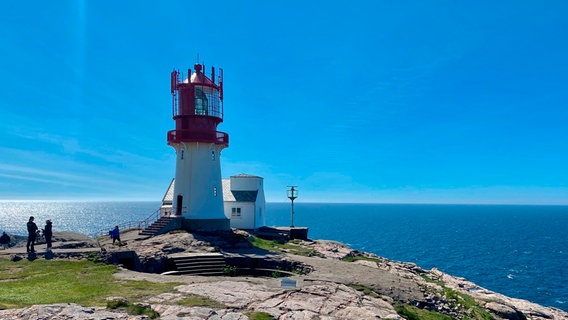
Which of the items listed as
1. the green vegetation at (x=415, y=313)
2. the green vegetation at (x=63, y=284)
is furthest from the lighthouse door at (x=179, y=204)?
the green vegetation at (x=415, y=313)

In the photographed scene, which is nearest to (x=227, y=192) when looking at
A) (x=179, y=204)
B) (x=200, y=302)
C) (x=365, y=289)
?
(x=179, y=204)

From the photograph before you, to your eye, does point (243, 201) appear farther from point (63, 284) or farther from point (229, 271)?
point (63, 284)

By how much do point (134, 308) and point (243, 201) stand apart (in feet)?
100

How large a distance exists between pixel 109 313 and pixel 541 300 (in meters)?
40.5

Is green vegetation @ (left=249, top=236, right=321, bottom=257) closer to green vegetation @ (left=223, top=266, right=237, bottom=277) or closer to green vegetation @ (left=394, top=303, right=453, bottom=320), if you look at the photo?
green vegetation @ (left=223, top=266, right=237, bottom=277)

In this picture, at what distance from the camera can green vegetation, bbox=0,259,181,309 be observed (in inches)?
555

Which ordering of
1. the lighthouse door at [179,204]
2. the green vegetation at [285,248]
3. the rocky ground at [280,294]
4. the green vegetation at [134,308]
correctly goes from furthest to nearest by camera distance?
the lighthouse door at [179,204]
the green vegetation at [285,248]
the rocky ground at [280,294]
the green vegetation at [134,308]

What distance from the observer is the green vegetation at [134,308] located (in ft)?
41.2

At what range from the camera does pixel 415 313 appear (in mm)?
16844

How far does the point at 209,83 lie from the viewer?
112 ft

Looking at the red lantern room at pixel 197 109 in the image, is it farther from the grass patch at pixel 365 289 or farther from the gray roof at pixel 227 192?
the grass patch at pixel 365 289

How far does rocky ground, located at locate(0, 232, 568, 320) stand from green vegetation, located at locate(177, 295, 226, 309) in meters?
0.14

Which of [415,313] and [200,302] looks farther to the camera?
[415,313]

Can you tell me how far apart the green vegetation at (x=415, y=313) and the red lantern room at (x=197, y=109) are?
2152 centimetres
